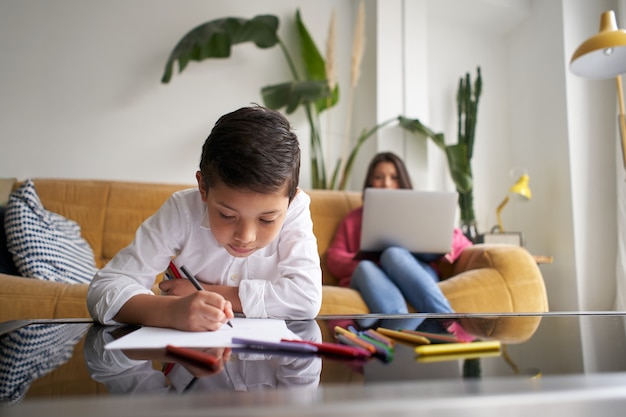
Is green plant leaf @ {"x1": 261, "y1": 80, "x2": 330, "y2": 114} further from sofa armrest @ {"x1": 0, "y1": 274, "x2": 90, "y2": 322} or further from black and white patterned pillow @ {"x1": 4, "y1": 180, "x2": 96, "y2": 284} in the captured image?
sofa armrest @ {"x1": 0, "y1": 274, "x2": 90, "y2": 322}

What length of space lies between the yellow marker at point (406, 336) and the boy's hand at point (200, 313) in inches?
7.4

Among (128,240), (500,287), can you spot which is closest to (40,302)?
(128,240)

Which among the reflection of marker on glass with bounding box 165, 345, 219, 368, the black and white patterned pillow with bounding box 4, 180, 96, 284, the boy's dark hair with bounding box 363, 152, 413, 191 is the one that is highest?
the boy's dark hair with bounding box 363, 152, 413, 191

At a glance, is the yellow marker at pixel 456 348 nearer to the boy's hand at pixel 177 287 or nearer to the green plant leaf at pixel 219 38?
the boy's hand at pixel 177 287

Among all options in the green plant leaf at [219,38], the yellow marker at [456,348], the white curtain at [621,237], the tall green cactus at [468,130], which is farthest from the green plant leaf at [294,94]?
the yellow marker at [456,348]

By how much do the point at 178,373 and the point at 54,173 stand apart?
2.65m

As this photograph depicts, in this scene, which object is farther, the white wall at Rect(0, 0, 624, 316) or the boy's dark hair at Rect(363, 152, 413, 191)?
the white wall at Rect(0, 0, 624, 316)


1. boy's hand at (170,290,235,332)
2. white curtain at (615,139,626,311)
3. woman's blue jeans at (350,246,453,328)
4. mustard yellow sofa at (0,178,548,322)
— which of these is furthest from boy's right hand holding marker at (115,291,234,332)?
white curtain at (615,139,626,311)

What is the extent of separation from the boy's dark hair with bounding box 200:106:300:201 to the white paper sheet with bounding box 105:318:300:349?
0.21 meters

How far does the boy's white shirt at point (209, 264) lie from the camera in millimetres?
750

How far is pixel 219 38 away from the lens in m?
2.68

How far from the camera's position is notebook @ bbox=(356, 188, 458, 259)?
5.88 ft

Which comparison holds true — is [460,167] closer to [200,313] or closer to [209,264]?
[209,264]

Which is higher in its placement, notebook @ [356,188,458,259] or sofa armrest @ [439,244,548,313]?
notebook @ [356,188,458,259]
